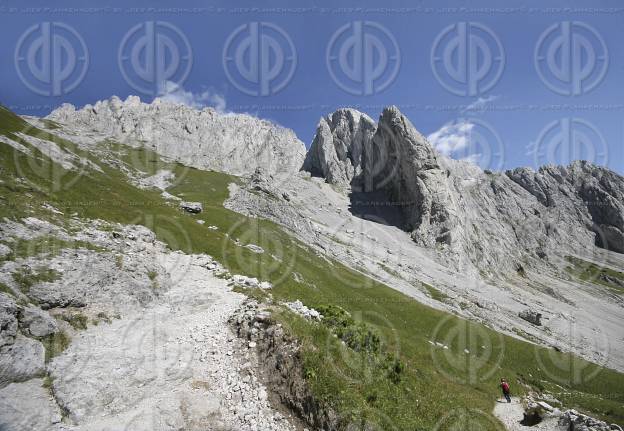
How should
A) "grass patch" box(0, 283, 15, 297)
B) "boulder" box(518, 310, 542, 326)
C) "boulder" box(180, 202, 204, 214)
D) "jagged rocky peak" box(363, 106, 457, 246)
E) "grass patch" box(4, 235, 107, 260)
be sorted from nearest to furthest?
1. "grass patch" box(0, 283, 15, 297)
2. "grass patch" box(4, 235, 107, 260)
3. "boulder" box(180, 202, 204, 214)
4. "boulder" box(518, 310, 542, 326)
5. "jagged rocky peak" box(363, 106, 457, 246)

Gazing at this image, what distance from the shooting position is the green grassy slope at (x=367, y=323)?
727 inches

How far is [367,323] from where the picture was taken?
30359 millimetres

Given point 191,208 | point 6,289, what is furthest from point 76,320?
point 191,208

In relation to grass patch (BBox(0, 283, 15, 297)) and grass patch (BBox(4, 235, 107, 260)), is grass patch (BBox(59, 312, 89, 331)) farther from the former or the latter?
grass patch (BBox(4, 235, 107, 260))

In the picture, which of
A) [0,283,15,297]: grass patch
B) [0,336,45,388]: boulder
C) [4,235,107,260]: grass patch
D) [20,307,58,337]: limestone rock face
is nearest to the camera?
[0,336,45,388]: boulder

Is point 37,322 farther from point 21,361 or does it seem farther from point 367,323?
point 367,323

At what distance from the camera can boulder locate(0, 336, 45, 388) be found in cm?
1614

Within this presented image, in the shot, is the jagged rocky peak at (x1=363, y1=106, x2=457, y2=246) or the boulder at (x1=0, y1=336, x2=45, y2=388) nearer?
the boulder at (x1=0, y1=336, x2=45, y2=388)

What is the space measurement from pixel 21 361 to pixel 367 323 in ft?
76.6

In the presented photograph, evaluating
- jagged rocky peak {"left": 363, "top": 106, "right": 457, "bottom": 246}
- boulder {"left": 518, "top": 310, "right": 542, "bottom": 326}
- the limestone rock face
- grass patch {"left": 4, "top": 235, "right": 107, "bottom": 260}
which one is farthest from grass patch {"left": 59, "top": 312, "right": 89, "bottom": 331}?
jagged rocky peak {"left": 363, "top": 106, "right": 457, "bottom": 246}

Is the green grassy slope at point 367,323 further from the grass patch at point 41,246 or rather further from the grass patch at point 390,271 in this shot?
the grass patch at point 390,271

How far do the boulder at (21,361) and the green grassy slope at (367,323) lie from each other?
1252cm

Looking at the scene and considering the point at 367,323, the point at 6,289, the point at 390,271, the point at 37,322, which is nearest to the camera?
the point at 37,322

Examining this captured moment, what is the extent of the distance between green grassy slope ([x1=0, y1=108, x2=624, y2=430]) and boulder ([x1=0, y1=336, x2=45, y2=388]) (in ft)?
41.1
